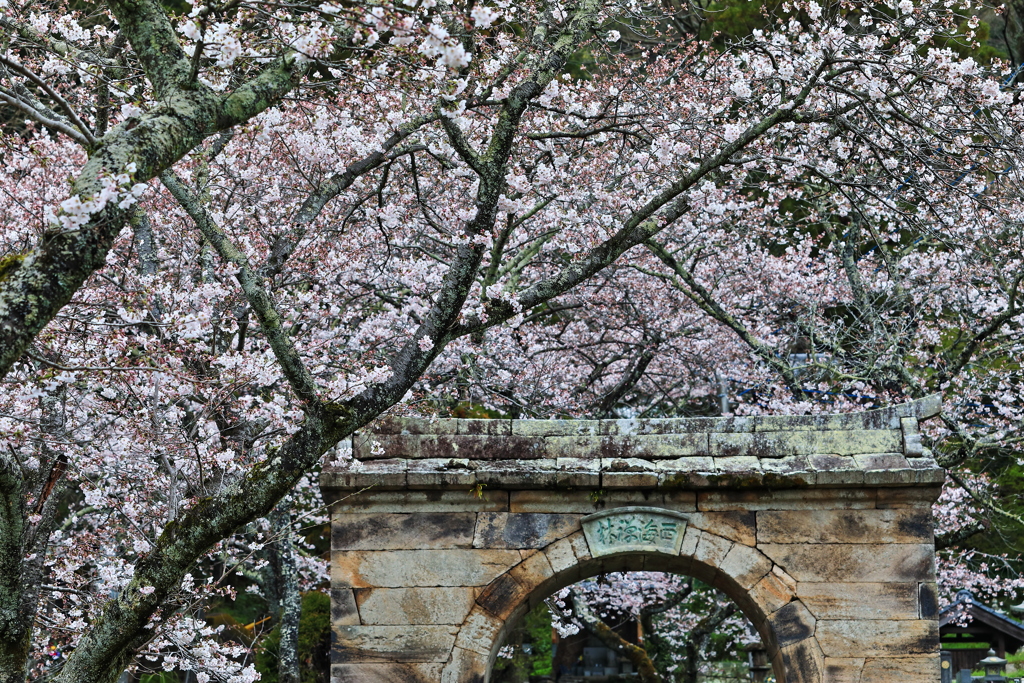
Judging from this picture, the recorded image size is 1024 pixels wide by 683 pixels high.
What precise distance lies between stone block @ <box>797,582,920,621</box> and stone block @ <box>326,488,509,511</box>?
2.37m

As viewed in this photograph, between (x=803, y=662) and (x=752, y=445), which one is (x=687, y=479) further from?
(x=803, y=662)

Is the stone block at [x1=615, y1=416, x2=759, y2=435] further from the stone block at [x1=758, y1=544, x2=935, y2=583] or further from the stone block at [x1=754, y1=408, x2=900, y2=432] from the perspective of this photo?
the stone block at [x1=758, y1=544, x2=935, y2=583]

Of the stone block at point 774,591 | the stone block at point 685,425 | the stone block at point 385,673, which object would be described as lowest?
the stone block at point 385,673

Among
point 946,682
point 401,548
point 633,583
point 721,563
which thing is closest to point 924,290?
point 946,682

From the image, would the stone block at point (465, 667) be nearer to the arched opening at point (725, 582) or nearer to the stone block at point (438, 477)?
the arched opening at point (725, 582)

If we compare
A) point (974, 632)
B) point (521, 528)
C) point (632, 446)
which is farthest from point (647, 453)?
point (974, 632)

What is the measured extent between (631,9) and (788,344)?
7009mm

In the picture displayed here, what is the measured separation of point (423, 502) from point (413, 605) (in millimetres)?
767

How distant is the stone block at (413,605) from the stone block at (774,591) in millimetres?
2125

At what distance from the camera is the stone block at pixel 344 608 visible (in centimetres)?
712

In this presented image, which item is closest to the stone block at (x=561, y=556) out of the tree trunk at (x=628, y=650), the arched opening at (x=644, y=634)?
the arched opening at (x=644, y=634)

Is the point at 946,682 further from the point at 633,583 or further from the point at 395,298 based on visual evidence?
the point at 395,298

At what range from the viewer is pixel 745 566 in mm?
7078

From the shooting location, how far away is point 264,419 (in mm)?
8891
